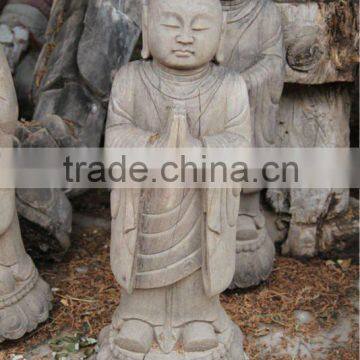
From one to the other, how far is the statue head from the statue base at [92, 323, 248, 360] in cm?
105

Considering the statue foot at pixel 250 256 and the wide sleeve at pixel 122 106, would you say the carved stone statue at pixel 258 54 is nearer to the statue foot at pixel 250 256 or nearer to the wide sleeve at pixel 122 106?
the statue foot at pixel 250 256

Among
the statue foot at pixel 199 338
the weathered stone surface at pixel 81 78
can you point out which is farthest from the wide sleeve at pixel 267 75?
the statue foot at pixel 199 338

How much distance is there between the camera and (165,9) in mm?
2246

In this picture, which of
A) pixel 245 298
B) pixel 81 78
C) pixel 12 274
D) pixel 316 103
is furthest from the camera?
pixel 81 78

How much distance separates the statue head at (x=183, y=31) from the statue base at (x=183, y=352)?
41.4 inches

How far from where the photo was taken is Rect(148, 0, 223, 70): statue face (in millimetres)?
2238

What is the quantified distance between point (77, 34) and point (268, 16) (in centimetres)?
129

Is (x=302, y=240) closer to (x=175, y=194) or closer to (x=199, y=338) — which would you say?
(x=199, y=338)

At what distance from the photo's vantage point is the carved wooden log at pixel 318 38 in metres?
3.20

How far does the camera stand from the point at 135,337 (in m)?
2.47

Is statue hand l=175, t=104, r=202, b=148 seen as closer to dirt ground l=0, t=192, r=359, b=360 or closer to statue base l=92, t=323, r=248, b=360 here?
statue base l=92, t=323, r=248, b=360

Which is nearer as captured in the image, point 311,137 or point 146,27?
point 146,27

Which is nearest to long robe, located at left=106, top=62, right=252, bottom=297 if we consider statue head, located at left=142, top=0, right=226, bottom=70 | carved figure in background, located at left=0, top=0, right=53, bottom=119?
statue head, located at left=142, top=0, right=226, bottom=70

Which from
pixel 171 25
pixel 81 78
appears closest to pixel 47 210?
pixel 81 78
